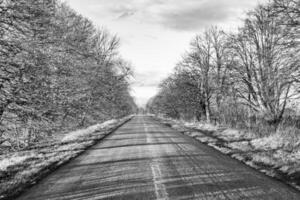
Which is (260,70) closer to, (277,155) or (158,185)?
(277,155)

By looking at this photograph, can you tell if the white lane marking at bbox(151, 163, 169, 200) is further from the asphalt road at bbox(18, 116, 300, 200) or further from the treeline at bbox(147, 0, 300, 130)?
the treeline at bbox(147, 0, 300, 130)

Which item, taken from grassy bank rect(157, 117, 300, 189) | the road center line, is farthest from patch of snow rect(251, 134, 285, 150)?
the road center line

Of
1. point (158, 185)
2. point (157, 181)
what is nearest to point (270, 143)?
point (157, 181)

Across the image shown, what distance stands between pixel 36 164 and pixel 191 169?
4.93 metres

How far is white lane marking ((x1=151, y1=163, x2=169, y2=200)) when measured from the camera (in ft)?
15.3

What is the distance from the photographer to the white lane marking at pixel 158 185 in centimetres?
466

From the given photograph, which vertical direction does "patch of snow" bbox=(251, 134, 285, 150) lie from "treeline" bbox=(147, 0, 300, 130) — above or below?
below

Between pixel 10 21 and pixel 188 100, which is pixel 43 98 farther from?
pixel 188 100

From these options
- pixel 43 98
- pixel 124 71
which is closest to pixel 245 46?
pixel 43 98

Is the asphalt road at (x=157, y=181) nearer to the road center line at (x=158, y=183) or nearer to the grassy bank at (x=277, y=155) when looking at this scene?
the road center line at (x=158, y=183)

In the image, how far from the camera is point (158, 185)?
5297 mm

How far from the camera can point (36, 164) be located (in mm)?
7426

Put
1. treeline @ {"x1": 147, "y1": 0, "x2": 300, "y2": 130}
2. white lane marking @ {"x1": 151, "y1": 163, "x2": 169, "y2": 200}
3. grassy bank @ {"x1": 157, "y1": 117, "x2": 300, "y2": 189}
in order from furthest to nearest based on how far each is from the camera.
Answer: treeline @ {"x1": 147, "y1": 0, "x2": 300, "y2": 130} < grassy bank @ {"x1": 157, "y1": 117, "x2": 300, "y2": 189} < white lane marking @ {"x1": 151, "y1": 163, "x2": 169, "y2": 200}

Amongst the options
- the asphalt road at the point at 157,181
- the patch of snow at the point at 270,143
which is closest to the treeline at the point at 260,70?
the patch of snow at the point at 270,143
